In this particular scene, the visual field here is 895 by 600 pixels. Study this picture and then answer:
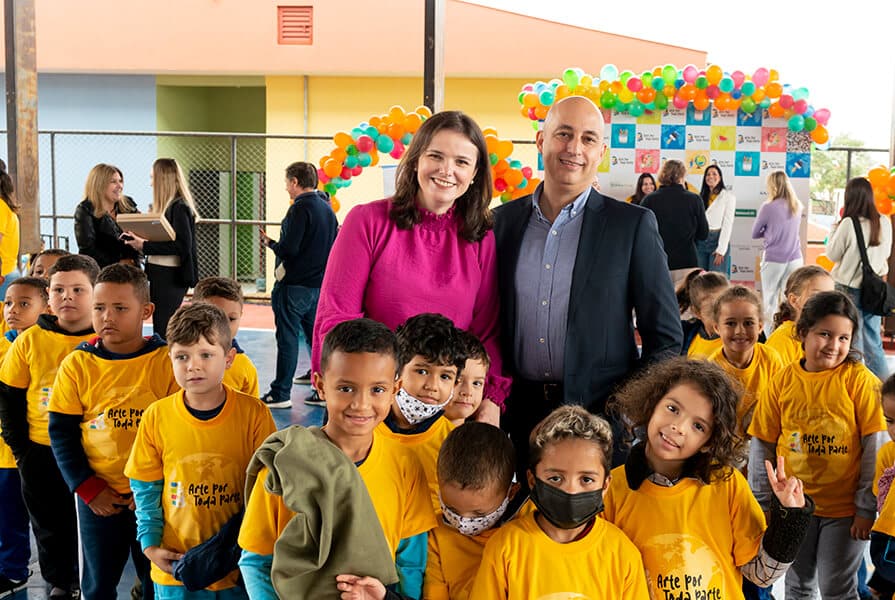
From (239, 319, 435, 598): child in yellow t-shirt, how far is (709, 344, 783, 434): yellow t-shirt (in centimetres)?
149

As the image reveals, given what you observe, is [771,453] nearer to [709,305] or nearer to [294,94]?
[709,305]

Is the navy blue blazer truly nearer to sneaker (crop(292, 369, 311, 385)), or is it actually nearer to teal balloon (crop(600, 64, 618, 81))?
sneaker (crop(292, 369, 311, 385))

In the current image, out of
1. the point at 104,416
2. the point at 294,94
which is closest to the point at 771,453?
the point at 104,416

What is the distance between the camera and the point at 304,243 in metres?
6.00

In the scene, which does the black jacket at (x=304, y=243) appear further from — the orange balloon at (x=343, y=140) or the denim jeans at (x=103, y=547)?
the denim jeans at (x=103, y=547)

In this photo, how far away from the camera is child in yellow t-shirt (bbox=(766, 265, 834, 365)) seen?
12.0 feet

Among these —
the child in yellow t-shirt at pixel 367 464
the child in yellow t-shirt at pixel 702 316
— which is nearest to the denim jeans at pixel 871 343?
the child in yellow t-shirt at pixel 702 316

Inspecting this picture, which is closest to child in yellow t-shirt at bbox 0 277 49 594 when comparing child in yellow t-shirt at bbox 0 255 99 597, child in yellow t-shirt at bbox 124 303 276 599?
child in yellow t-shirt at bbox 0 255 99 597

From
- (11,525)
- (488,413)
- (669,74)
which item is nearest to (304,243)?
(11,525)

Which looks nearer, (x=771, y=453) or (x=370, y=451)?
(x=370, y=451)

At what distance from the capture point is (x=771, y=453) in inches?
116

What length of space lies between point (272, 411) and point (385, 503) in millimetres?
3932

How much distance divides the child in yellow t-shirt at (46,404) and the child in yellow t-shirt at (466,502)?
1538mm

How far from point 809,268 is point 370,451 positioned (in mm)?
2632
